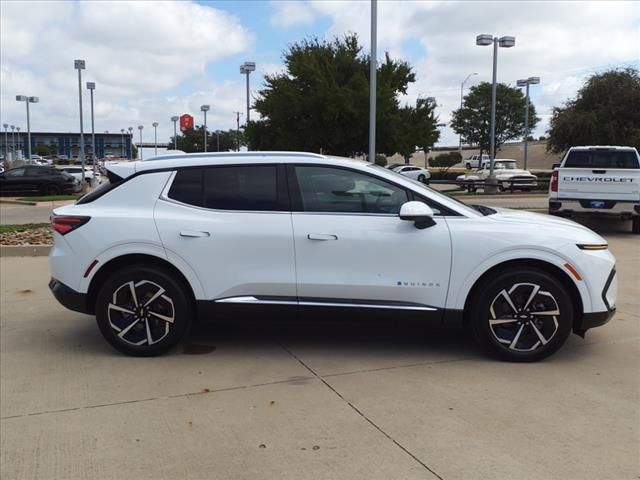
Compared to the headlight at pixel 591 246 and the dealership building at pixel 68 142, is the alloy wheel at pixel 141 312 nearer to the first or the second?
the headlight at pixel 591 246

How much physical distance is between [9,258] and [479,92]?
7350 cm

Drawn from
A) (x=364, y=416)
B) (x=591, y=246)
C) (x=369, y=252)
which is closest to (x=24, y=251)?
(x=369, y=252)

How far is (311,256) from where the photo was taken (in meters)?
4.66

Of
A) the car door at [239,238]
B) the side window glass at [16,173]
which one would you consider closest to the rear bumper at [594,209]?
the car door at [239,238]

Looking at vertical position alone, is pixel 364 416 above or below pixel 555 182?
below

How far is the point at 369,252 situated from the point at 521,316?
1.28 m

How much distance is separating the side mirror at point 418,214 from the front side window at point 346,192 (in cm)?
18

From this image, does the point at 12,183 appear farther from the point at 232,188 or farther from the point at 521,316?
the point at 521,316

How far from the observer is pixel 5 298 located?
22.6ft

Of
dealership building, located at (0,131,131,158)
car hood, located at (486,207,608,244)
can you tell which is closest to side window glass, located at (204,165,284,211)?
car hood, located at (486,207,608,244)

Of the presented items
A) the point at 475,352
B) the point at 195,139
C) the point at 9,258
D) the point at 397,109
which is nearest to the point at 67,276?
the point at 475,352

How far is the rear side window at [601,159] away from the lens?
12.0 meters

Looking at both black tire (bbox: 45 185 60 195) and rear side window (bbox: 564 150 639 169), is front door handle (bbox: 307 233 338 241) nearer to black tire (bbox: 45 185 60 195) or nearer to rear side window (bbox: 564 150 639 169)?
rear side window (bbox: 564 150 639 169)

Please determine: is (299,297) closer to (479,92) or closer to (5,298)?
(5,298)
